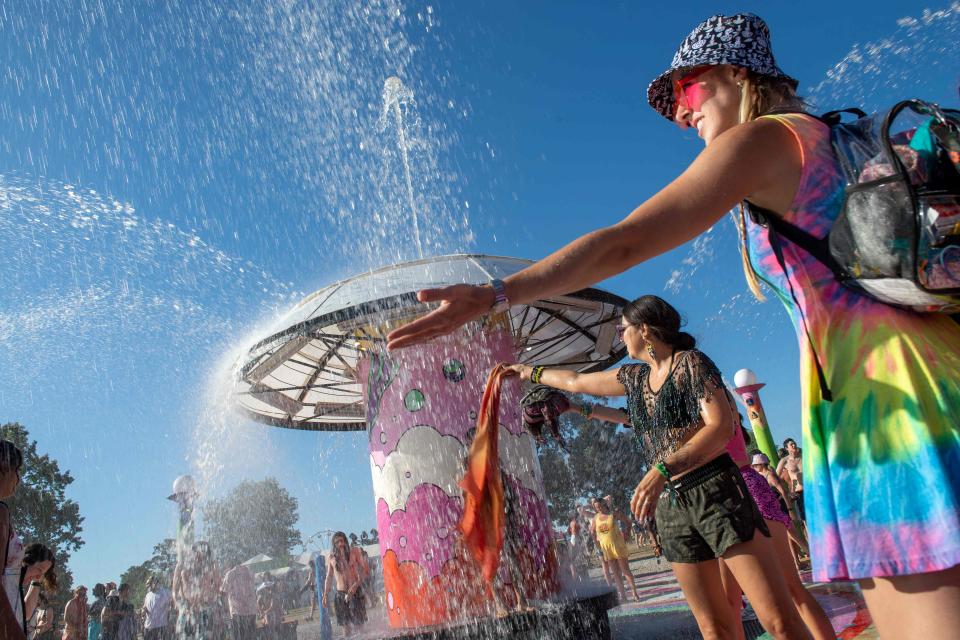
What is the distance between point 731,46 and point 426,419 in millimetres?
7320

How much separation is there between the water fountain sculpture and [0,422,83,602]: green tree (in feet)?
119

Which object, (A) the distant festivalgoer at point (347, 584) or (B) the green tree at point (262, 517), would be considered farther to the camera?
(B) the green tree at point (262, 517)

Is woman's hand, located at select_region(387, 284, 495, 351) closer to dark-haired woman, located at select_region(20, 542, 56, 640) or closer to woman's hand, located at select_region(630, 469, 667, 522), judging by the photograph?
woman's hand, located at select_region(630, 469, 667, 522)

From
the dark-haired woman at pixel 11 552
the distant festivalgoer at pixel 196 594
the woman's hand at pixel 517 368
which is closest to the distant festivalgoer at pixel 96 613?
the distant festivalgoer at pixel 196 594

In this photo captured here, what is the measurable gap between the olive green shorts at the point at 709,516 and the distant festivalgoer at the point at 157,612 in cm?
962

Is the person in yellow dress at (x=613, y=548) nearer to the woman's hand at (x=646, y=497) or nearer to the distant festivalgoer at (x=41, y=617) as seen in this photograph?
the distant festivalgoer at (x=41, y=617)

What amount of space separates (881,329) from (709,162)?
1.57 ft

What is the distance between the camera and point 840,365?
4.34ft

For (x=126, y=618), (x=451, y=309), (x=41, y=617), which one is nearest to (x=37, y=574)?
(x=41, y=617)

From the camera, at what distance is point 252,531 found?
84.8 meters

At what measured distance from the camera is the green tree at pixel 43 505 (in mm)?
37062

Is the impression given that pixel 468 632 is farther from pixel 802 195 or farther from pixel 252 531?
pixel 252 531

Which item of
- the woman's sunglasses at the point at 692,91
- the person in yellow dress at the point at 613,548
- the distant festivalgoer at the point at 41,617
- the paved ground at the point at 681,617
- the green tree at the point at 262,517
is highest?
the green tree at the point at 262,517

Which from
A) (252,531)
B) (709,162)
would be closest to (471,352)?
(709,162)
